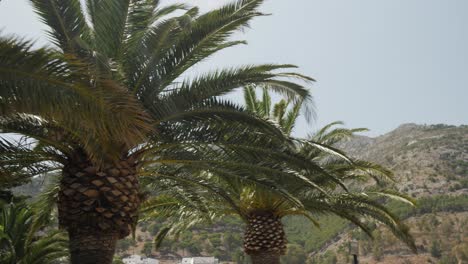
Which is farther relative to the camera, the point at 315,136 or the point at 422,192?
the point at 422,192

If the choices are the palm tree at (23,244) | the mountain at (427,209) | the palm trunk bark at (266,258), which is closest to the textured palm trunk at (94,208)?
the palm tree at (23,244)

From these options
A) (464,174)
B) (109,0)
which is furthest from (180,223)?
(464,174)

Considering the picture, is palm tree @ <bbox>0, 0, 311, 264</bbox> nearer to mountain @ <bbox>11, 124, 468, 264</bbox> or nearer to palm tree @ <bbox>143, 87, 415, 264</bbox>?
palm tree @ <bbox>143, 87, 415, 264</bbox>

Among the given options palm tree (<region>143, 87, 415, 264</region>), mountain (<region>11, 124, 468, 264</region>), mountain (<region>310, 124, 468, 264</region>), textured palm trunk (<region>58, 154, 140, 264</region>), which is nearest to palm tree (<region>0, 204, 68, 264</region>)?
palm tree (<region>143, 87, 415, 264</region>)

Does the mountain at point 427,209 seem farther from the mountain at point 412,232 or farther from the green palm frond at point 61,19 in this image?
the green palm frond at point 61,19

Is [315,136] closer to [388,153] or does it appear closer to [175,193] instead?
[175,193]

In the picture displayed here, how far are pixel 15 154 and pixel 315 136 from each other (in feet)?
32.6

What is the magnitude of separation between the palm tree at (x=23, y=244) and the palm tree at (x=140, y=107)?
5.98m

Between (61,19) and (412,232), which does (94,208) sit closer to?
(61,19)

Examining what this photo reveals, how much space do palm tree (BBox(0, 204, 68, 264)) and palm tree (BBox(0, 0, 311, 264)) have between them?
19.6ft

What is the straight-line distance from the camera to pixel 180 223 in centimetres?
1689

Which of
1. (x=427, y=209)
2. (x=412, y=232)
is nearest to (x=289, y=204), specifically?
(x=412, y=232)

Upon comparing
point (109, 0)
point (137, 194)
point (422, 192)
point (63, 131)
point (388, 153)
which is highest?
point (388, 153)

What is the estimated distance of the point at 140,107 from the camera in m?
7.77
